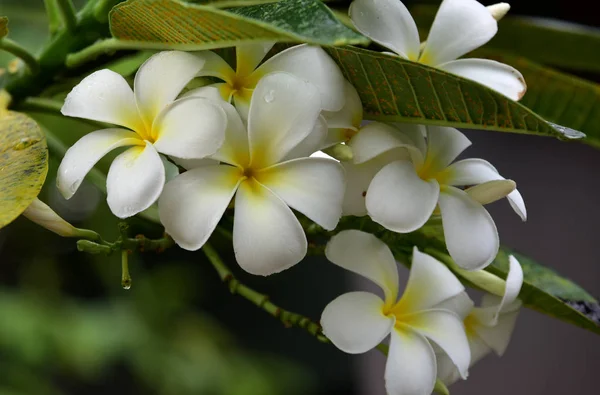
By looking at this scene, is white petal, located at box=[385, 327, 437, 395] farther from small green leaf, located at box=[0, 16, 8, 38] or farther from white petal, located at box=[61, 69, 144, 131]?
small green leaf, located at box=[0, 16, 8, 38]

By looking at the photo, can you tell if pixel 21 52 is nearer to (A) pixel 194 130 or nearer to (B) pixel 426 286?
(A) pixel 194 130

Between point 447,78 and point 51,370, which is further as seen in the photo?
point 51,370

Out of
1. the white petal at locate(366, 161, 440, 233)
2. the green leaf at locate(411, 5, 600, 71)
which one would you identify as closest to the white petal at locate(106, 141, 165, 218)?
the white petal at locate(366, 161, 440, 233)

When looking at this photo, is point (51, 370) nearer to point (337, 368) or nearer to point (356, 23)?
point (337, 368)

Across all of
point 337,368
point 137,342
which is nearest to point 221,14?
point 137,342

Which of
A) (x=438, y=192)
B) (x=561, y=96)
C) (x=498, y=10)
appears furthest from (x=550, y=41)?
(x=438, y=192)

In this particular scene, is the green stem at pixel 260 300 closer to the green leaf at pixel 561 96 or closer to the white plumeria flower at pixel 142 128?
the white plumeria flower at pixel 142 128

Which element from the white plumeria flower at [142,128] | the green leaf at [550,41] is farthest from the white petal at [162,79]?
the green leaf at [550,41]
